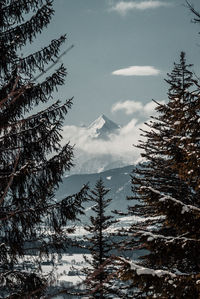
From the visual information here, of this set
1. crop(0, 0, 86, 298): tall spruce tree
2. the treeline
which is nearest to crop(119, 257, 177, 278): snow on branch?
the treeline

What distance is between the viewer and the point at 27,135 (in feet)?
21.0

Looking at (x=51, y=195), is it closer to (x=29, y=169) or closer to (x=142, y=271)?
(x=29, y=169)

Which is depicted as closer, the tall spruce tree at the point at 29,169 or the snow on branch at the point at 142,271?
the snow on branch at the point at 142,271

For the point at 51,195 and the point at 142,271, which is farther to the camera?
the point at 51,195

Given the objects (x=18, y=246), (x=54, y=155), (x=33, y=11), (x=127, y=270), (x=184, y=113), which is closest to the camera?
(x=127, y=270)

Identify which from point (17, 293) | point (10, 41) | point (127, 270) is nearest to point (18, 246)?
point (17, 293)

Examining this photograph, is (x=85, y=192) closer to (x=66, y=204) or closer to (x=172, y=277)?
(x=66, y=204)

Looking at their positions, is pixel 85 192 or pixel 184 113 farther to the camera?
pixel 85 192

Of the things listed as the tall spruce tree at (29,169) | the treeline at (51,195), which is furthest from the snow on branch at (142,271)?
the tall spruce tree at (29,169)

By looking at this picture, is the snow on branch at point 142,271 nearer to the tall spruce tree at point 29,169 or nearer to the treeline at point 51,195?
the treeline at point 51,195

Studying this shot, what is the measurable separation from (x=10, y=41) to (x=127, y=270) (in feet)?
19.4

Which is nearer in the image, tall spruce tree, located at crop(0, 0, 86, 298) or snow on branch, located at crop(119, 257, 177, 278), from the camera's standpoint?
snow on branch, located at crop(119, 257, 177, 278)

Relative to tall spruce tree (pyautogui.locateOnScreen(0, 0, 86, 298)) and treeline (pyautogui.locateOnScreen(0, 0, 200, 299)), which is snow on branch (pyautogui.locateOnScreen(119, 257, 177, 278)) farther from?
tall spruce tree (pyautogui.locateOnScreen(0, 0, 86, 298))

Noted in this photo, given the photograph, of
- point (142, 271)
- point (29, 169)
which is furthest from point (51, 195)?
point (142, 271)
